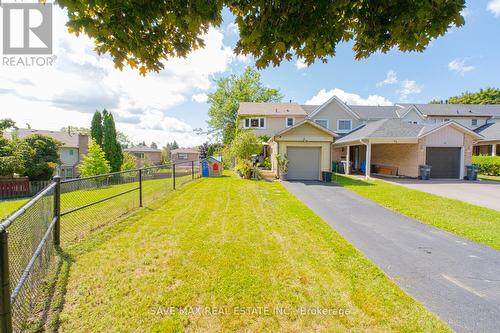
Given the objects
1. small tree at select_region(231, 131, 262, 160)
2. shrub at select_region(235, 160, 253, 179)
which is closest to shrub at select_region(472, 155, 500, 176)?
small tree at select_region(231, 131, 262, 160)

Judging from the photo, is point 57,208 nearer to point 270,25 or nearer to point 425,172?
point 270,25

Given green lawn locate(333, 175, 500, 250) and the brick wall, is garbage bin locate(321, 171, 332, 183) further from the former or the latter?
the brick wall

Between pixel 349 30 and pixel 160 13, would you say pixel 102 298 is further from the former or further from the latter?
pixel 349 30

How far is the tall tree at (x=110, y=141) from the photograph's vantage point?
22984mm

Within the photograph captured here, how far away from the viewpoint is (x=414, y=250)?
4.52 meters

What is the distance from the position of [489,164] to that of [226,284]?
26306 mm

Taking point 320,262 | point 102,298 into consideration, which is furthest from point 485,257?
point 102,298

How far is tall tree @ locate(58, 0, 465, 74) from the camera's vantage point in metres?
2.84

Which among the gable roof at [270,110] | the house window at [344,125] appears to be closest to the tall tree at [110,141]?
the gable roof at [270,110]

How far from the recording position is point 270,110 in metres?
26.4

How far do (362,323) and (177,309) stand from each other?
7.27ft

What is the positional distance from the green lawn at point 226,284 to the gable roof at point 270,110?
21.5m

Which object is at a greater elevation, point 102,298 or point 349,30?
point 349,30

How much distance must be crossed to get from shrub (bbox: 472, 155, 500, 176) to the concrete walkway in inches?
774
